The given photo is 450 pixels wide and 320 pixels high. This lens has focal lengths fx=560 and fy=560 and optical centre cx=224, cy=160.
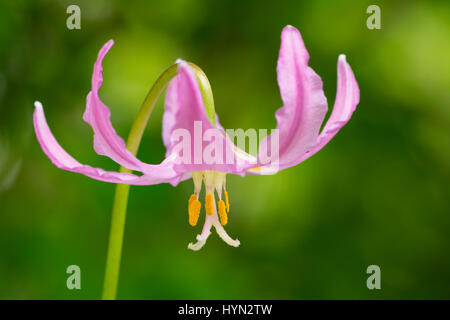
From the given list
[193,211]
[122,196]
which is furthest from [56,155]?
[193,211]

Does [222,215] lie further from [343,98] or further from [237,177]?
[237,177]

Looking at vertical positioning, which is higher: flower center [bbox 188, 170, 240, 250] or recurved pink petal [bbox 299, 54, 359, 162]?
recurved pink petal [bbox 299, 54, 359, 162]

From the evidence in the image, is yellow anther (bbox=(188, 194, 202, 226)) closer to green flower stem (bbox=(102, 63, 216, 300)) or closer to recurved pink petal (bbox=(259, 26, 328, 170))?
green flower stem (bbox=(102, 63, 216, 300))

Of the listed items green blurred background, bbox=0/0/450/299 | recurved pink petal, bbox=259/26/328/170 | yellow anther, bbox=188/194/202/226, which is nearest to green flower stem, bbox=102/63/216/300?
yellow anther, bbox=188/194/202/226

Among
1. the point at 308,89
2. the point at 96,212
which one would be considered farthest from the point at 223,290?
the point at 308,89

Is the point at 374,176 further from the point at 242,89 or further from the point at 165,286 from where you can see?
the point at 165,286

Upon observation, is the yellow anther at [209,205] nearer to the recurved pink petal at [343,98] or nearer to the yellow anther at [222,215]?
the yellow anther at [222,215]

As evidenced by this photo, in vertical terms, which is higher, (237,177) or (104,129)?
(237,177)

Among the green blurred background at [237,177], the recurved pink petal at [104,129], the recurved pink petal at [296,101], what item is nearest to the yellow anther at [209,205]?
the recurved pink petal at [104,129]
